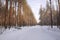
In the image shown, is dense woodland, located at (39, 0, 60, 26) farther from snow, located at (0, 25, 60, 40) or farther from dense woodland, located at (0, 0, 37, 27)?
dense woodland, located at (0, 0, 37, 27)

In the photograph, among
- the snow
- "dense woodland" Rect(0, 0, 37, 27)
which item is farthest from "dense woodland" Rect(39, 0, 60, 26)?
"dense woodland" Rect(0, 0, 37, 27)

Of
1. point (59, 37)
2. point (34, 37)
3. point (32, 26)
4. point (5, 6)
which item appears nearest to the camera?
point (59, 37)

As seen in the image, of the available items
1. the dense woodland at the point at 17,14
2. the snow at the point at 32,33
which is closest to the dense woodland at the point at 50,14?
the snow at the point at 32,33

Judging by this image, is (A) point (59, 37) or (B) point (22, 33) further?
(B) point (22, 33)

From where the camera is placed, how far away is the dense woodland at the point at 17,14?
2719 millimetres

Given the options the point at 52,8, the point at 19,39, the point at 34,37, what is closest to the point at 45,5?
the point at 52,8

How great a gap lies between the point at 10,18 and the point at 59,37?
1116 millimetres

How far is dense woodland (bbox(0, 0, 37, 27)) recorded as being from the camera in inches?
107

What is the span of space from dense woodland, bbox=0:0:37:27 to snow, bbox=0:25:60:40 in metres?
0.21

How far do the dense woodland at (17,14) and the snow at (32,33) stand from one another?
0.21 meters

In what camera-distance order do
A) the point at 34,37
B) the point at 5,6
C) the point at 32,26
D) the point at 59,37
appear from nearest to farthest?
the point at 59,37 < the point at 34,37 < the point at 32,26 < the point at 5,6

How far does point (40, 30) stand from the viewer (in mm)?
2506

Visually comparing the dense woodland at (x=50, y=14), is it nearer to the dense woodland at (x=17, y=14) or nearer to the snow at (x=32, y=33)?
the snow at (x=32, y=33)

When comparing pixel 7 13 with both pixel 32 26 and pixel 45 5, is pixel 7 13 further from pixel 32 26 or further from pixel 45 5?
pixel 45 5
